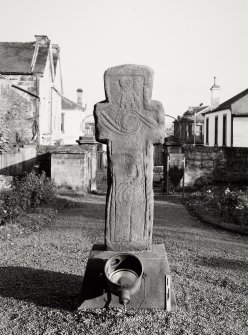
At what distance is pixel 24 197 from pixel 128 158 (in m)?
6.54

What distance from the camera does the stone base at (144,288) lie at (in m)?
4.35

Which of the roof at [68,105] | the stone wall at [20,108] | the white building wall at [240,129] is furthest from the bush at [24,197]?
the roof at [68,105]

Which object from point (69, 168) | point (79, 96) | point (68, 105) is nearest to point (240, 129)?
point (69, 168)

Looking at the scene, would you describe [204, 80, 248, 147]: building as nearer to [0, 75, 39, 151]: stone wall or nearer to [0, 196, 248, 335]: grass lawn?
[0, 75, 39, 151]: stone wall

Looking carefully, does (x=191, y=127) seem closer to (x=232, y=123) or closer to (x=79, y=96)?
(x=79, y=96)

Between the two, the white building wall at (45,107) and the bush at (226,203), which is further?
the white building wall at (45,107)

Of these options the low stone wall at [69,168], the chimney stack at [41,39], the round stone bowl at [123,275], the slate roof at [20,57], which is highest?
the chimney stack at [41,39]

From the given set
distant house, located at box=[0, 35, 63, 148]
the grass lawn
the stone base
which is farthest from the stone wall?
the stone base

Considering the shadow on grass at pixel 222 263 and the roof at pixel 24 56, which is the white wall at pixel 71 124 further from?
the shadow on grass at pixel 222 263

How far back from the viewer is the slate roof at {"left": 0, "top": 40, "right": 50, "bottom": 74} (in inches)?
973

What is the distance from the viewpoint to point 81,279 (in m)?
5.54

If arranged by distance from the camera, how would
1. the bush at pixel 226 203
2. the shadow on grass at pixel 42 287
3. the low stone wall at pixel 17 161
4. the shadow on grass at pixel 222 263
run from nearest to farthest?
the shadow on grass at pixel 42 287 < the shadow on grass at pixel 222 263 < the bush at pixel 226 203 < the low stone wall at pixel 17 161

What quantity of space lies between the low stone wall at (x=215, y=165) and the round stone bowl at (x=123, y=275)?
39.2ft

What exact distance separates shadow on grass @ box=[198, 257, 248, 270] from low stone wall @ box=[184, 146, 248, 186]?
945cm
